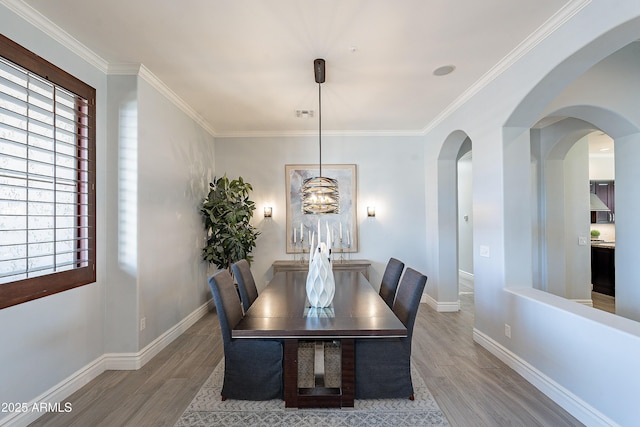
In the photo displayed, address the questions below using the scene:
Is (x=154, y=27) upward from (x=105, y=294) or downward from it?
upward

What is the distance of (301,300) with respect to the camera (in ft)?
8.23

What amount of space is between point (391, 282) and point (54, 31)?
3.54 meters

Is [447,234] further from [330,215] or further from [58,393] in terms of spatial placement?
[58,393]

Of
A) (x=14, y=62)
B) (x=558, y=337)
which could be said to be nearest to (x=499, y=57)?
(x=558, y=337)

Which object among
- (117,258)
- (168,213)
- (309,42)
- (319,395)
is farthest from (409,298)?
(168,213)

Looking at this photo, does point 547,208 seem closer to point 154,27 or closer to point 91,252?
point 154,27

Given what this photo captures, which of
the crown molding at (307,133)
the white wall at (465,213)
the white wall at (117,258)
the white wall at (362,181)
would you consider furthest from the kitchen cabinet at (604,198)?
the white wall at (117,258)

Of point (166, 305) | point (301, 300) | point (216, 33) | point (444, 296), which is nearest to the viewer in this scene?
point (216, 33)

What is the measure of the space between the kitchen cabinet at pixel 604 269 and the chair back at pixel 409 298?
4.96m

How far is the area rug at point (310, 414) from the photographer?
6.48 ft

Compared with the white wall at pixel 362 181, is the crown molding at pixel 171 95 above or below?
above

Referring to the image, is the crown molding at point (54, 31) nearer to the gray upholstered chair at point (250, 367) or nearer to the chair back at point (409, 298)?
the gray upholstered chair at point (250, 367)

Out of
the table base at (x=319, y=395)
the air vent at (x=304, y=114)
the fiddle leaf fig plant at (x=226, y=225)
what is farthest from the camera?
the fiddle leaf fig plant at (x=226, y=225)

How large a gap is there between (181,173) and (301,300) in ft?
7.71
